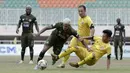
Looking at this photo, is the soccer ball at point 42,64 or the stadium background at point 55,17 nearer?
the soccer ball at point 42,64

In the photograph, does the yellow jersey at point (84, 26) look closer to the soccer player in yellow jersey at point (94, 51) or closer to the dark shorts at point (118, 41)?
the soccer player in yellow jersey at point (94, 51)

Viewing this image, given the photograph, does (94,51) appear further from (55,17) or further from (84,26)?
(55,17)

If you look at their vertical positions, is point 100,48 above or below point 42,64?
above

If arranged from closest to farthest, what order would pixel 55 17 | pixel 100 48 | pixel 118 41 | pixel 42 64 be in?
pixel 42 64
pixel 100 48
pixel 118 41
pixel 55 17

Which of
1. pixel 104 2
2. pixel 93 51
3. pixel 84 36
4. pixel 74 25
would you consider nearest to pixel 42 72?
pixel 93 51

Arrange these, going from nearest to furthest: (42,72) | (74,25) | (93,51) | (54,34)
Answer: (42,72) → (93,51) → (54,34) → (74,25)

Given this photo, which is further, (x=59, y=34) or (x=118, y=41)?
(x=118, y=41)

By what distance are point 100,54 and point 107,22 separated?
63.6 ft

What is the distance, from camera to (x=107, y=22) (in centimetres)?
3158

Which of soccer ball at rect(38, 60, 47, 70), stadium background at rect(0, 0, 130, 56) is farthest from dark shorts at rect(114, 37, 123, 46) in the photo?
soccer ball at rect(38, 60, 47, 70)

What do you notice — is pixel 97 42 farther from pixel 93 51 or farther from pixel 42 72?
pixel 42 72

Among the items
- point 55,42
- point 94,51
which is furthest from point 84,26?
point 94,51

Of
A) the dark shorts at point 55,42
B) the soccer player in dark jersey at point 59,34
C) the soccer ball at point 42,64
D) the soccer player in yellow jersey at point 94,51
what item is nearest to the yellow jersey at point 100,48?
the soccer player in yellow jersey at point 94,51

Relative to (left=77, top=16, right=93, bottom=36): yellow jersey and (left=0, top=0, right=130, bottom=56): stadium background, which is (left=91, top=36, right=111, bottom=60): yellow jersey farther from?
(left=0, top=0, right=130, bottom=56): stadium background
